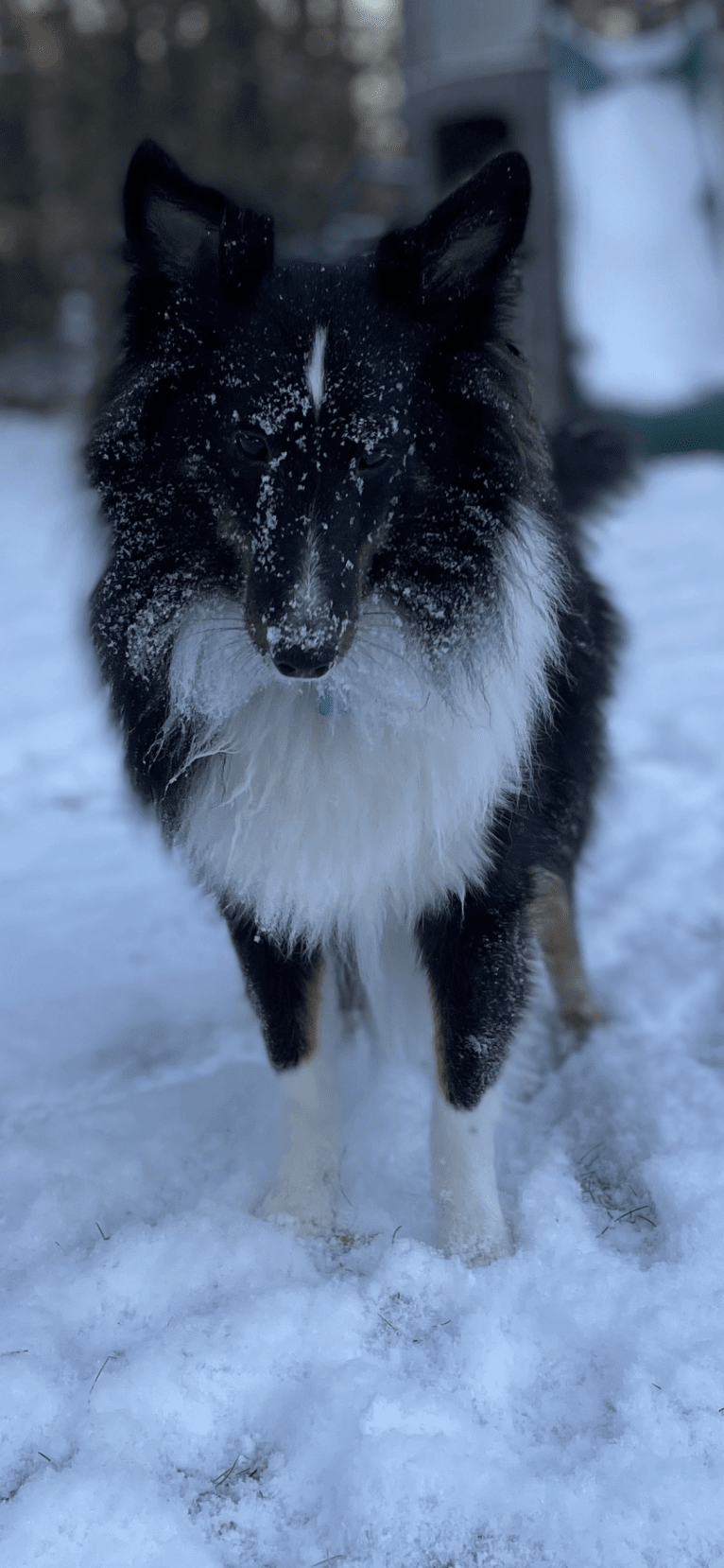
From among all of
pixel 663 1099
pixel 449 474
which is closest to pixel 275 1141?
pixel 663 1099

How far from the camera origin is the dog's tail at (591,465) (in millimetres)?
2945

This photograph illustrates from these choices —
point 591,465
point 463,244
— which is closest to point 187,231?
point 463,244

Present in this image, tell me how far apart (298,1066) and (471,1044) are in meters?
0.40

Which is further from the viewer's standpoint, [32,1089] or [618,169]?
[618,169]

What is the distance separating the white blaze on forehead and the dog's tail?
1.17 meters

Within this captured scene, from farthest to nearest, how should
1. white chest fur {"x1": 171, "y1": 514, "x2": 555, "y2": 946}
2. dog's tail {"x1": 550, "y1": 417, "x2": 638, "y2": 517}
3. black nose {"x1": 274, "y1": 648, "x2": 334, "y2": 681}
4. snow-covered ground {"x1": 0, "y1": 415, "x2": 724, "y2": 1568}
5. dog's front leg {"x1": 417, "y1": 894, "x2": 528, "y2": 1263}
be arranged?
dog's tail {"x1": 550, "y1": 417, "x2": 638, "y2": 517}, dog's front leg {"x1": 417, "y1": 894, "x2": 528, "y2": 1263}, white chest fur {"x1": 171, "y1": 514, "x2": 555, "y2": 946}, black nose {"x1": 274, "y1": 648, "x2": 334, "y2": 681}, snow-covered ground {"x1": 0, "y1": 415, "x2": 724, "y2": 1568}

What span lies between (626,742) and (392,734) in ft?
9.41

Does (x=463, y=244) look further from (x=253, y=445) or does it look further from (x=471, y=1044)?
(x=471, y=1044)

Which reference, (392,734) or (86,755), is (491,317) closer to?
(392,734)

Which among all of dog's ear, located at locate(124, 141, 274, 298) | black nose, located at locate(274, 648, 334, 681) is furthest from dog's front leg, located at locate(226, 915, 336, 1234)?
dog's ear, located at locate(124, 141, 274, 298)

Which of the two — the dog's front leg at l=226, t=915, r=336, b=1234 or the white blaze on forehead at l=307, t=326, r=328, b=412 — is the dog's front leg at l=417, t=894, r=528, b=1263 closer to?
the dog's front leg at l=226, t=915, r=336, b=1234

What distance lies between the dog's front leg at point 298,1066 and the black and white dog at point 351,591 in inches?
2.4

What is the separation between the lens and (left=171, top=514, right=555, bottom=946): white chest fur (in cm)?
200

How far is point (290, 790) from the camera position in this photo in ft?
6.70
